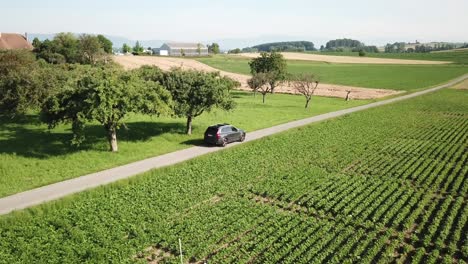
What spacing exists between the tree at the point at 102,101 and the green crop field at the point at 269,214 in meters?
5.41

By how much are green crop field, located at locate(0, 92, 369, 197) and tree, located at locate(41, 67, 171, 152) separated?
4.76 feet

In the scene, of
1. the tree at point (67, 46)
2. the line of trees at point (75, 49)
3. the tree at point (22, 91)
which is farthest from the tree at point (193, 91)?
the tree at point (67, 46)

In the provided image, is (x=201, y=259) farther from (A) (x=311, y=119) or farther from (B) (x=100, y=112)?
(A) (x=311, y=119)

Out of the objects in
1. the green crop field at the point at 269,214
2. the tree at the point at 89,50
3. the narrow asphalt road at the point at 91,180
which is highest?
the tree at the point at 89,50

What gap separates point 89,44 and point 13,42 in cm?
2660

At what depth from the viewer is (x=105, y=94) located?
2438 centimetres

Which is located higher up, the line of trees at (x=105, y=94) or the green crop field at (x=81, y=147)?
the line of trees at (x=105, y=94)

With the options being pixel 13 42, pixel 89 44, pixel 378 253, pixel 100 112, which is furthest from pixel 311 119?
pixel 13 42

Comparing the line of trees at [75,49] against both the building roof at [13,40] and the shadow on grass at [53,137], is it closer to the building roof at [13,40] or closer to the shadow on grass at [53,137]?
the building roof at [13,40]

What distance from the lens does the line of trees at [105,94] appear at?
24562mm

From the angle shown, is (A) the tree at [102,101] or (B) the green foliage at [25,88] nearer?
(A) the tree at [102,101]

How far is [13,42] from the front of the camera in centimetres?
9125

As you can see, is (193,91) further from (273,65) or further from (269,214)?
(273,65)

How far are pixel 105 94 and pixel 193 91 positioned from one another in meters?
7.72
